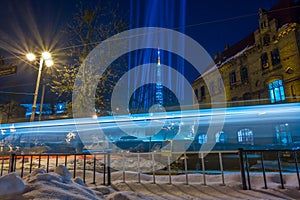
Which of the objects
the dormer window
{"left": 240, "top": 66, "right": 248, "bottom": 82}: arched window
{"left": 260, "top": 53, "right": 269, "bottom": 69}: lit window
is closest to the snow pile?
{"left": 260, "top": 53, "right": 269, "bottom": 69}: lit window

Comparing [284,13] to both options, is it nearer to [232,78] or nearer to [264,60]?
[264,60]

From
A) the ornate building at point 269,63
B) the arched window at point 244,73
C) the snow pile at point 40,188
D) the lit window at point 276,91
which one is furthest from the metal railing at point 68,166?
the arched window at point 244,73

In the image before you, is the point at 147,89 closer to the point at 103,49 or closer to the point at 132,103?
the point at 132,103

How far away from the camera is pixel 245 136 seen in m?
16.0

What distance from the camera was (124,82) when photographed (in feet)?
46.0

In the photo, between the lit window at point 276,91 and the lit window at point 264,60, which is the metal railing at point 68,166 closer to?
the lit window at point 276,91

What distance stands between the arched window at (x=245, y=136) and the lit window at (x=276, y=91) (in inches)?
135

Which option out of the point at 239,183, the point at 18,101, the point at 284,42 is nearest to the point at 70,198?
the point at 239,183

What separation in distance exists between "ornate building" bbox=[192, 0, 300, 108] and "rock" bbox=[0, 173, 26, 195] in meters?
11.9

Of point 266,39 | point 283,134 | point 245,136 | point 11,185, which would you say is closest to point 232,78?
point 266,39

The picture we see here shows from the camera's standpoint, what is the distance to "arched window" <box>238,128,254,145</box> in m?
15.9

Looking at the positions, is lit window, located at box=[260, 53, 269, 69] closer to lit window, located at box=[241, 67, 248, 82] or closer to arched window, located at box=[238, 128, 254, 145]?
lit window, located at box=[241, 67, 248, 82]

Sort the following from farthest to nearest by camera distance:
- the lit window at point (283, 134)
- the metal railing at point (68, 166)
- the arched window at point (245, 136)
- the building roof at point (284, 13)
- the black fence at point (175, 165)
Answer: the building roof at point (284, 13), the arched window at point (245, 136), the lit window at point (283, 134), the metal railing at point (68, 166), the black fence at point (175, 165)

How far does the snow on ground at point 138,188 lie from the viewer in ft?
9.02
